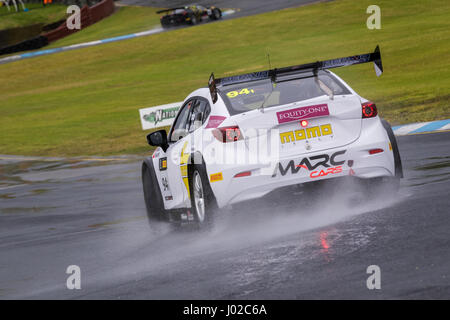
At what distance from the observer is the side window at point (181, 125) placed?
9508 mm

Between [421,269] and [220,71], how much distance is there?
32371 mm

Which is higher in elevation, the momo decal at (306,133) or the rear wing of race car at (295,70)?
the rear wing of race car at (295,70)

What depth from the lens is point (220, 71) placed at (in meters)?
37.7

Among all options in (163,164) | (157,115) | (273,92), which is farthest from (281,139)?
(157,115)

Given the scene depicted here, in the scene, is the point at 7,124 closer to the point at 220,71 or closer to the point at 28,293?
the point at 220,71

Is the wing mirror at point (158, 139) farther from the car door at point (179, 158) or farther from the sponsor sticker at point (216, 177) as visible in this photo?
the sponsor sticker at point (216, 177)

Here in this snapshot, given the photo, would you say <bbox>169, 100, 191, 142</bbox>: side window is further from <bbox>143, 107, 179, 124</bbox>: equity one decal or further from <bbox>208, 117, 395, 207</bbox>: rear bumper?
<bbox>143, 107, 179, 124</bbox>: equity one decal

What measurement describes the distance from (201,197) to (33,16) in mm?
68465

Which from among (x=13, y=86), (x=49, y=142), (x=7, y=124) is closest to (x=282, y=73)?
(x=49, y=142)

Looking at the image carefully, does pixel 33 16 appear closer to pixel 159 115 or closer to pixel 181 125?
pixel 159 115

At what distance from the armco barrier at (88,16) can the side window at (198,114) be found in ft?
178

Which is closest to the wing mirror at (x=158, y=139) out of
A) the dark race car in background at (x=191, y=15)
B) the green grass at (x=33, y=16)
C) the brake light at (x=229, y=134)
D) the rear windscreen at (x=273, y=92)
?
the rear windscreen at (x=273, y=92)

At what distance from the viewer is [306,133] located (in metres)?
8.08

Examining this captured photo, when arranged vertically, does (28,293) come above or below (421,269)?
below
